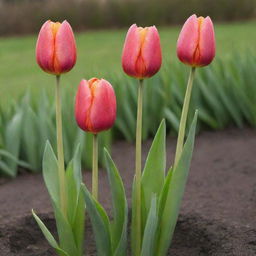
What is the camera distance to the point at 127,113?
3.70 m

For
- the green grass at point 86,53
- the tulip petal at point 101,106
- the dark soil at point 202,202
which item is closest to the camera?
the tulip petal at point 101,106

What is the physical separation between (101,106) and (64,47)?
175 millimetres

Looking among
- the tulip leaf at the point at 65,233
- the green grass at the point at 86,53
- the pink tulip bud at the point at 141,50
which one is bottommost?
the green grass at the point at 86,53

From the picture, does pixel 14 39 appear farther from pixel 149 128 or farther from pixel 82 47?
pixel 149 128

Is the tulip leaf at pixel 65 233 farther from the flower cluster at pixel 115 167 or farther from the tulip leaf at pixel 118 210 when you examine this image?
the tulip leaf at pixel 118 210

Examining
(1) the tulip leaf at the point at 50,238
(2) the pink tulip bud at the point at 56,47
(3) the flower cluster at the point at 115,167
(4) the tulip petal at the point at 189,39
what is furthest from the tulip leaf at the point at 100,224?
(4) the tulip petal at the point at 189,39

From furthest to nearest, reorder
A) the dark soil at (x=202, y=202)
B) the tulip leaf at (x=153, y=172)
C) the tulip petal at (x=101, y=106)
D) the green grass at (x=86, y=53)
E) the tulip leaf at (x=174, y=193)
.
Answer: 1. the green grass at (x=86, y=53)
2. the dark soil at (x=202, y=202)
3. the tulip leaf at (x=153, y=172)
4. the tulip leaf at (x=174, y=193)
5. the tulip petal at (x=101, y=106)

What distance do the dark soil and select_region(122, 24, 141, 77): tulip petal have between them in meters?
0.66

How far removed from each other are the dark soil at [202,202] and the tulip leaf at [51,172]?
29 centimetres

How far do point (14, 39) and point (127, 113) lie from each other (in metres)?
9.46

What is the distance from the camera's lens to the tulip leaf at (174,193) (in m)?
1.95

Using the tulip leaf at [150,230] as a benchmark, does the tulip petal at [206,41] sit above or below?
above

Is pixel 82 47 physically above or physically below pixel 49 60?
below

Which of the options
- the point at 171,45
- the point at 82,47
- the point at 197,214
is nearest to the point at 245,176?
the point at 197,214
